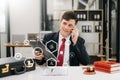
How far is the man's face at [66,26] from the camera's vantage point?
225cm

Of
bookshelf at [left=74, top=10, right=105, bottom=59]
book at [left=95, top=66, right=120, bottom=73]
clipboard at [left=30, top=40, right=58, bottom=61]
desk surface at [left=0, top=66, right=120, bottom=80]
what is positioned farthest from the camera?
bookshelf at [left=74, top=10, right=105, bottom=59]

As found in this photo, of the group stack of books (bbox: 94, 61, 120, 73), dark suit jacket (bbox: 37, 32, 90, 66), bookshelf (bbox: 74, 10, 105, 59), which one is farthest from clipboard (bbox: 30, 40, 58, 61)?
bookshelf (bbox: 74, 10, 105, 59)

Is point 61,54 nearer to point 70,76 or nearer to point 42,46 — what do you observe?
point 42,46

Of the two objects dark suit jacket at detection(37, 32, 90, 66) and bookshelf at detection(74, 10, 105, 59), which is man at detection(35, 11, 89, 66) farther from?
bookshelf at detection(74, 10, 105, 59)

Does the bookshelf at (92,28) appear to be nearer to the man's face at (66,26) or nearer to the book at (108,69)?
the man's face at (66,26)

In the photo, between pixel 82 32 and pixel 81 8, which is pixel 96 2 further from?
pixel 82 32

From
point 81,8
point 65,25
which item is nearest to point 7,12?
point 81,8

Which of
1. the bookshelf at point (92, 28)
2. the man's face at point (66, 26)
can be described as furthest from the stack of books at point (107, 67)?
the bookshelf at point (92, 28)

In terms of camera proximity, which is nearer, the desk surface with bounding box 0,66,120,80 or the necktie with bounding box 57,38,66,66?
the desk surface with bounding box 0,66,120,80

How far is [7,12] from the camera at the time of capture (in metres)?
6.51

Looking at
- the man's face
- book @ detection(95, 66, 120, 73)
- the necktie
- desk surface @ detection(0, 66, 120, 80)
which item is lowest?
desk surface @ detection(0, 66, 120, 80)

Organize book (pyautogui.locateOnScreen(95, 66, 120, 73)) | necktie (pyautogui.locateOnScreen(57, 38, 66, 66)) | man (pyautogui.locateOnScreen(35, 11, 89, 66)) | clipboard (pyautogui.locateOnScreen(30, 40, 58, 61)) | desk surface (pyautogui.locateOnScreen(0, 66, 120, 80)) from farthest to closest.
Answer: man (pyautogui.locateOnScreen(35, 11, 89, 66)), necktie (pyautogui.locateOnScreen(57, 38, 66, 66)), clipboard (pyautogui.locateOnScreen(30, 40, 58, 61)), book (pyautogui.locateOnScreen(95, 66, 120, 73)), desk surface (pyautogui.locateOnScreen(0, 66, 120, 80))

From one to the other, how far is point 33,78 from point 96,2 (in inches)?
211

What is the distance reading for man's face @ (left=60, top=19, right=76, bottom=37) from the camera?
7.38 ft
